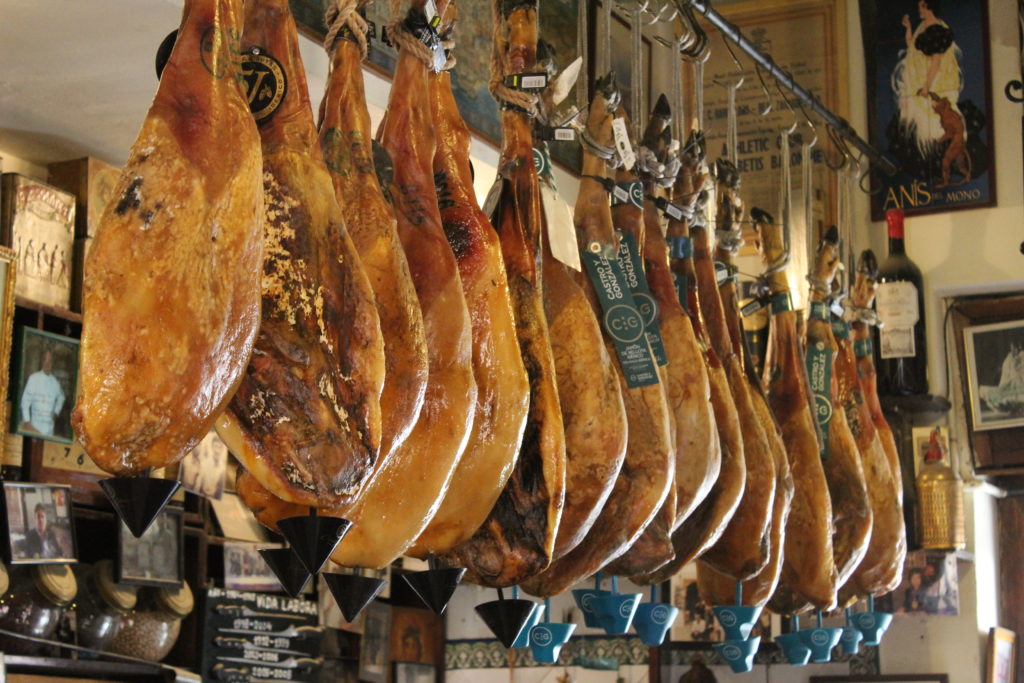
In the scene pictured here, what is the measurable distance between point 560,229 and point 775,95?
9.18ft

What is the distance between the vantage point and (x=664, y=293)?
6.56 feet

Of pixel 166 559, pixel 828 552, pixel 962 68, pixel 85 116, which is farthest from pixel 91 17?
Result: pixel 962 68

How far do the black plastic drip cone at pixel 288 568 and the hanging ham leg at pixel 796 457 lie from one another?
1391 mm

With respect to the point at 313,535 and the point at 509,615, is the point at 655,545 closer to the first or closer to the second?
the point at 509,615

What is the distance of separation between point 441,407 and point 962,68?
3.25 meters

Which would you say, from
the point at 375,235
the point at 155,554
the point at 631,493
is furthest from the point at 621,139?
the point at 155,554

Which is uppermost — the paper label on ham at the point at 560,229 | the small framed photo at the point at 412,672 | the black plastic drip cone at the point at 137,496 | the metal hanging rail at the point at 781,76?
the metal hanging rail at the point at 781,76

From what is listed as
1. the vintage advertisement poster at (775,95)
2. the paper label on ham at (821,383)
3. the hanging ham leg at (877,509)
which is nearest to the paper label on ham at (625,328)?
the paper label on ham at (821,383)

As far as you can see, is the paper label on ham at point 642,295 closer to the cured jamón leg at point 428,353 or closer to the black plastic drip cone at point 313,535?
the cured jamón leg at point 428,353

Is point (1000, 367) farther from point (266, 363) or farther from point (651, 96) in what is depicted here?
point (266, 363)

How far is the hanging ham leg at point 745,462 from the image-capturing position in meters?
2.07

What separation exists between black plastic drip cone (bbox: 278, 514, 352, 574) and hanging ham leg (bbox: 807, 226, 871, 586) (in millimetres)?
1599

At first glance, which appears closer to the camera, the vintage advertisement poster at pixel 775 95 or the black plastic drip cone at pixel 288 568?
the black plastic drip cone at pixel 288 568

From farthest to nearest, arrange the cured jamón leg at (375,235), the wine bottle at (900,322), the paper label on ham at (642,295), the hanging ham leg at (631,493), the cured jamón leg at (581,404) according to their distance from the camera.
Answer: the wine bottle at (900,322) → the paper label on ham at (642,295) → the hanging ham leg at (631,493) → the cured jamón leg at (581,404) → the cured jamón leg at (375,235)
